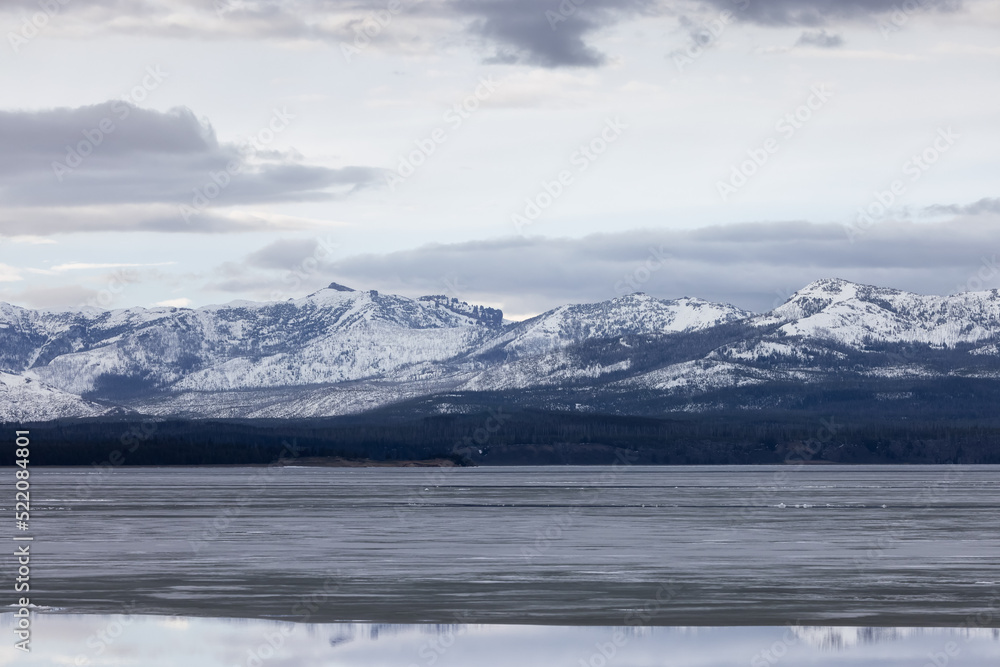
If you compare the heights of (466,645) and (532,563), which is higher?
(466,645)

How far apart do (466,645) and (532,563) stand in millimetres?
20426

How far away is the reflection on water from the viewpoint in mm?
Answer: 36250

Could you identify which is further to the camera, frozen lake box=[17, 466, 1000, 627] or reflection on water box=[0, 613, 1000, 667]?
frozen lake box=[17, 466, 1000, 627]

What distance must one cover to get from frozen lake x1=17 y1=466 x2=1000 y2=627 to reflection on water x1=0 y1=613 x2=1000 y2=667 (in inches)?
66.8

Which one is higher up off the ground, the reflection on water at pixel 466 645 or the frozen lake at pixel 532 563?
the reflection on water at pixel 466 645

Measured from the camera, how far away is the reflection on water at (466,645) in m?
36.2

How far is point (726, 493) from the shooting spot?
139625 millimetres

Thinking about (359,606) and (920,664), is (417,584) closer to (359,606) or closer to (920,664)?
(359,606)

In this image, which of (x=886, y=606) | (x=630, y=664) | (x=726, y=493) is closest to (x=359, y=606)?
(x=630, y=664)

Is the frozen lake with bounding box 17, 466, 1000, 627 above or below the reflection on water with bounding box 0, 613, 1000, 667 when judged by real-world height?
below

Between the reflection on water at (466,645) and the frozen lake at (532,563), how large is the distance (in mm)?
1696

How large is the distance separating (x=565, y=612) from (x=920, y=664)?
1220 centimetres

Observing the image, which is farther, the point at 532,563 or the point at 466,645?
the point at 532,563

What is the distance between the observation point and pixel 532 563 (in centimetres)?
5903
